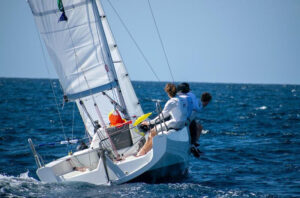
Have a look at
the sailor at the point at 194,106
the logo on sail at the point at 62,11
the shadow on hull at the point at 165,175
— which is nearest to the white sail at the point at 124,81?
the logo on sail at the point at 62,11

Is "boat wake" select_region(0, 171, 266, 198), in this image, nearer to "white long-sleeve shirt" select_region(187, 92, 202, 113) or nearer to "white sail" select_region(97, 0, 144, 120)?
"white long-sleeve shirt" select_region(187, 92, 202, 113)

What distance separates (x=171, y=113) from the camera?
749 centimetres

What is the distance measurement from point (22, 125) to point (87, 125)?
785cm

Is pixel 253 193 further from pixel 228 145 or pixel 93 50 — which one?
pixel 228 145

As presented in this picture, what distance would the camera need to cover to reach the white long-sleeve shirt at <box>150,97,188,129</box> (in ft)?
24.1

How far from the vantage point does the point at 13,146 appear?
12539mm

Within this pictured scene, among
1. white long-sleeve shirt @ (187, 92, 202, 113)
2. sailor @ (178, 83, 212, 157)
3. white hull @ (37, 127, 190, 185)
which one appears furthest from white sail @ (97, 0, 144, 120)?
white hull @ (37, 127, 190, 185)

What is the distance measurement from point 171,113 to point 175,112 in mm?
82

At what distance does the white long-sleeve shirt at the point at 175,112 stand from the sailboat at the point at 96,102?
172mm

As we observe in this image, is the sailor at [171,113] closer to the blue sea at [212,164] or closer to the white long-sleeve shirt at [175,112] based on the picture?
the white long-sleeve shirt at [175,112]

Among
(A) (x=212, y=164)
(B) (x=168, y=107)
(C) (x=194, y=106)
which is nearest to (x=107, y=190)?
(B) (x=168, y=107)

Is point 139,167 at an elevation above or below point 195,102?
below

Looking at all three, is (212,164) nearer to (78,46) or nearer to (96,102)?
(96,102)

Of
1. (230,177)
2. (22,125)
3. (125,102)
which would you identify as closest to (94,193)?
(230,177)
